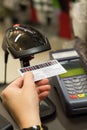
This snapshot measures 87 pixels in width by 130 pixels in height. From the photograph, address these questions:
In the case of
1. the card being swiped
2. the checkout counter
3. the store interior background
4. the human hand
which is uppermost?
the card being swiped

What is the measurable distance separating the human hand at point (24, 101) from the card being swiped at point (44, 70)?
0.07 feet

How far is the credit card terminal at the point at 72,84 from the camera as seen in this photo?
1.83 ft

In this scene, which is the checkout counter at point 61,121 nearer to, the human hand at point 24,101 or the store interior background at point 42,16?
the human hand at point 24,101

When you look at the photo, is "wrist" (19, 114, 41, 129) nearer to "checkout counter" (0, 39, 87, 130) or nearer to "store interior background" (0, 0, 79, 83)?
"checkout counter" (0, 39, 87, 130)

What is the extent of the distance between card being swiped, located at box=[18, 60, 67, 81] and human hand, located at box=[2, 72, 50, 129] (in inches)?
0.8

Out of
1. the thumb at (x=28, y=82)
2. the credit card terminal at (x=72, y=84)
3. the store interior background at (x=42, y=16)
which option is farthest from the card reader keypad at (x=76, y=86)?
the store interior background at (x=42, y=16)

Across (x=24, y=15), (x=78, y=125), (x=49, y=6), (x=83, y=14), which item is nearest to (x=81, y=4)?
(x=83, y=14)

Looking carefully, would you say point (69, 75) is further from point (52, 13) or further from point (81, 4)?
point (52, 13)

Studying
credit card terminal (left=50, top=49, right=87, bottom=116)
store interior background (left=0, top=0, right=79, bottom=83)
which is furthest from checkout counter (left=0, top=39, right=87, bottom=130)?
store interior background (left=0, top=0, right=79, bottom=83)

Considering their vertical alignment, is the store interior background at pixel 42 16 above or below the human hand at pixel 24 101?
below

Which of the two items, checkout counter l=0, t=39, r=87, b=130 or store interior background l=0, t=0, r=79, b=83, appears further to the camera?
store interior background l=0, t=0, r=79, b=83

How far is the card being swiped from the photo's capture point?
0.54 m

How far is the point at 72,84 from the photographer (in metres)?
0.60

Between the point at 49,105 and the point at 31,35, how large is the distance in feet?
0.54
